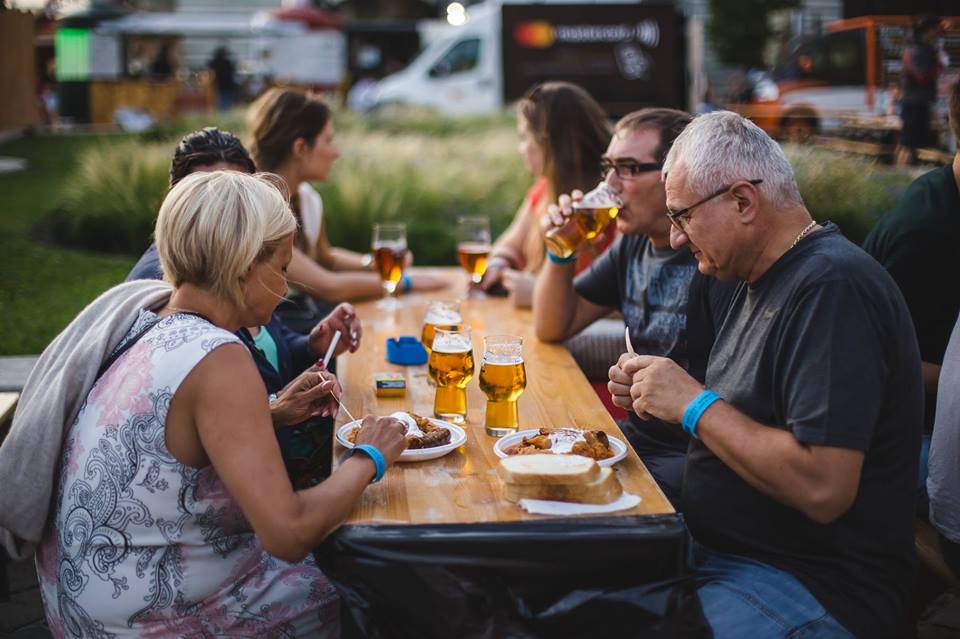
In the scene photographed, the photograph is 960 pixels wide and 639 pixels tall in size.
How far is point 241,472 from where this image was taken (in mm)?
1993

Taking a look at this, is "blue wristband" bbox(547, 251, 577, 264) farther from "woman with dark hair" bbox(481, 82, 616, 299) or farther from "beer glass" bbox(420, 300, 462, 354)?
"woman with dark hair" bbox(481, 82, 616, 299)

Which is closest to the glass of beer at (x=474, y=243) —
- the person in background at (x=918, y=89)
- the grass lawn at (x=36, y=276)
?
the grass lawn at (x=36, y=276)

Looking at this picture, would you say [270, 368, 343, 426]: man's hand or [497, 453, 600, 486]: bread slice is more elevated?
[270, 368, 343, 426]: man's hand

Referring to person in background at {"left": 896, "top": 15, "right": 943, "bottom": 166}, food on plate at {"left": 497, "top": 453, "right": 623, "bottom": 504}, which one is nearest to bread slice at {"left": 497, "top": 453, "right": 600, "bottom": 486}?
food on plate at {"left": 497, "top": 453, "right": 623, "bottom": 504}

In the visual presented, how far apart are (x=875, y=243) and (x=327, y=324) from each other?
A: 181 centimetres

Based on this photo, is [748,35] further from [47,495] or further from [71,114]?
[47,495]

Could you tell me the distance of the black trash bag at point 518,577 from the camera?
2006 millimetres

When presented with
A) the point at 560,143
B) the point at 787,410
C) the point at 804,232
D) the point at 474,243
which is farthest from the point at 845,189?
the point at 787,410

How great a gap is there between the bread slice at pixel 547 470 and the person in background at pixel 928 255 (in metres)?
1.41

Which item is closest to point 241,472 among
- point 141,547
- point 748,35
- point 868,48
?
point 141,547

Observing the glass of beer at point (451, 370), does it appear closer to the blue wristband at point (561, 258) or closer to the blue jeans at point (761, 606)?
the blue jeans at point (761, 606)

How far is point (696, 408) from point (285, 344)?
1.77 m

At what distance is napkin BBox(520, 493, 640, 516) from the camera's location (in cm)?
206

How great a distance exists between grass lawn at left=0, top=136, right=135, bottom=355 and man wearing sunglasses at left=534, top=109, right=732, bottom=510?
3.70 m
